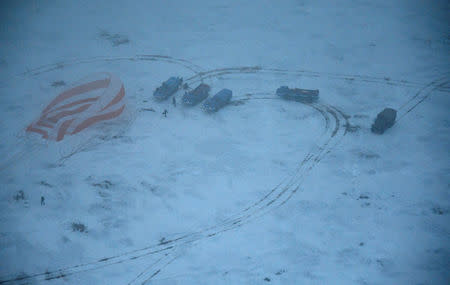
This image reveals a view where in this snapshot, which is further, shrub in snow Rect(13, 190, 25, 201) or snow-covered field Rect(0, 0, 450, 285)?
shrub in snow Rect(13, 190, 25, 201)

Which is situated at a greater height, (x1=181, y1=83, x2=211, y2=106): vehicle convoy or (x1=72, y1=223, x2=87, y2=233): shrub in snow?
(x1=181, y1=83, x2=211, y2=106): vehicle convoy

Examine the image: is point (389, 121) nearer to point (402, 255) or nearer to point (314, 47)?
point (402, 255)

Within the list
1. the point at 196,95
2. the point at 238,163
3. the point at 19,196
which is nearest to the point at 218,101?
the point at 196,95

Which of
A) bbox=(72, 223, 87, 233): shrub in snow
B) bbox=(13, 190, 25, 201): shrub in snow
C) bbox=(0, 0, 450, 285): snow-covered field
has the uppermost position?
bbox=(0, 0, 450, 285): snow-covered field

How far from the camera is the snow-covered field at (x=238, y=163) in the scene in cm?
1727

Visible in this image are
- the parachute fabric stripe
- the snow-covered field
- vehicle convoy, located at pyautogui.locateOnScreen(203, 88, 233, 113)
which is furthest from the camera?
vehicle convoy, located at pyautogui.locateOnScreen(203, 88, 233, 113)

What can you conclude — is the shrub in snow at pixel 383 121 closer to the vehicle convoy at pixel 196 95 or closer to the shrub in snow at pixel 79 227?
the vehicle convoy at pixel 196 95

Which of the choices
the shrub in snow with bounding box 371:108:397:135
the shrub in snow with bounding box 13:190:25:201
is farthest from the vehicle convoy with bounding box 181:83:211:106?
the shrub in snow with bounding box 371:108:397:135

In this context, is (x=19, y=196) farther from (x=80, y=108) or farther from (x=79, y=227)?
(x=80, y=108)

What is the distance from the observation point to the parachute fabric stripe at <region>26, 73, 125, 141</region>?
85.5ft

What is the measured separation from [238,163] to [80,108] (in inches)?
536

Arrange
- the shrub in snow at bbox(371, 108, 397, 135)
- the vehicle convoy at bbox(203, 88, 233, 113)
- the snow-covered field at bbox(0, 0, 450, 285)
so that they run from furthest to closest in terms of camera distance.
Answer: the vehicle convoy at bbox(203, 88, 233, 113) → the shrub in snow at bbox(371, 108, 397, 135) → the snow-covered field at bbox(0, 0, 450, 285)

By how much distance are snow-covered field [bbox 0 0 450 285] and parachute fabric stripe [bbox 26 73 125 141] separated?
90 cm

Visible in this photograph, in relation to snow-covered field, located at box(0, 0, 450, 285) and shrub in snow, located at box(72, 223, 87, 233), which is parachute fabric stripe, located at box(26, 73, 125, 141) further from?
shrub in snow, located at box(72, 223, 87, 233)
